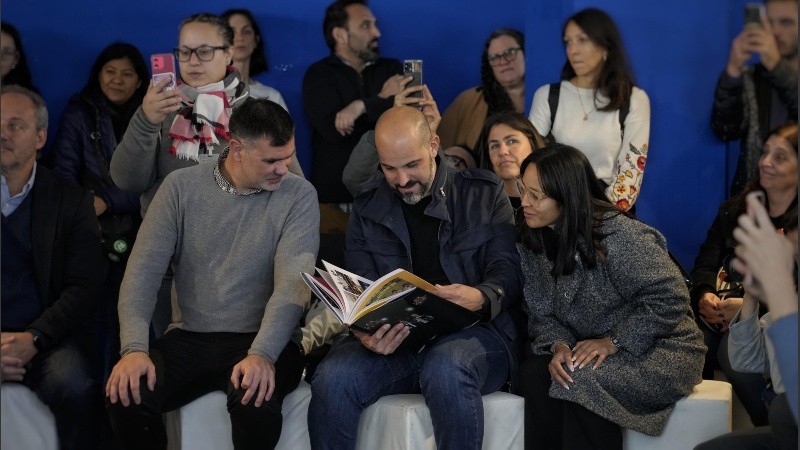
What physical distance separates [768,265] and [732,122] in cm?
264

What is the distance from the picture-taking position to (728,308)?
4.47 m

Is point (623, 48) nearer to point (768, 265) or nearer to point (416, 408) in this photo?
point (416, 408)

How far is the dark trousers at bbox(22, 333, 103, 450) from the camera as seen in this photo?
402 cm

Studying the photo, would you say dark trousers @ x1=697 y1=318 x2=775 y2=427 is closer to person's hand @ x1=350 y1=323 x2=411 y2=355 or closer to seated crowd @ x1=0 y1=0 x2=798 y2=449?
seated crowd @ x1=0 y1=0 x2=798 y2=449

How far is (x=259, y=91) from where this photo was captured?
542 centimetres

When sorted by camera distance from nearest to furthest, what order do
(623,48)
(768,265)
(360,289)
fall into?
(768,265) < (360,289) < (623,48)

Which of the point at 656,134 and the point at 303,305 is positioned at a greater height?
the point at 656,134

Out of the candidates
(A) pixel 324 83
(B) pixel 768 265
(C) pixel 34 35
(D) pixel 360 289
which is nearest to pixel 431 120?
(A) pixel 324 83

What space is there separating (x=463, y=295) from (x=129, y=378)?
3.76 feet

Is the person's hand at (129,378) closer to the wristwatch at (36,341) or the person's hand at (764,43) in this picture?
the wristwatch at (36,341)

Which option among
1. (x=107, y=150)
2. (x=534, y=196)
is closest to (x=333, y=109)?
(x=107, y=150)

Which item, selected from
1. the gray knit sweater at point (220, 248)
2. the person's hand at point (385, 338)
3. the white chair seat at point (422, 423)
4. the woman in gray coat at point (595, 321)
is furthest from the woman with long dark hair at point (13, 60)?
the woman in gray coat at point (595, 321)

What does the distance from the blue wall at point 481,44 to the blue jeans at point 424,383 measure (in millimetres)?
1498

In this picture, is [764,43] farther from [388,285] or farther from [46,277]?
[46,277]
